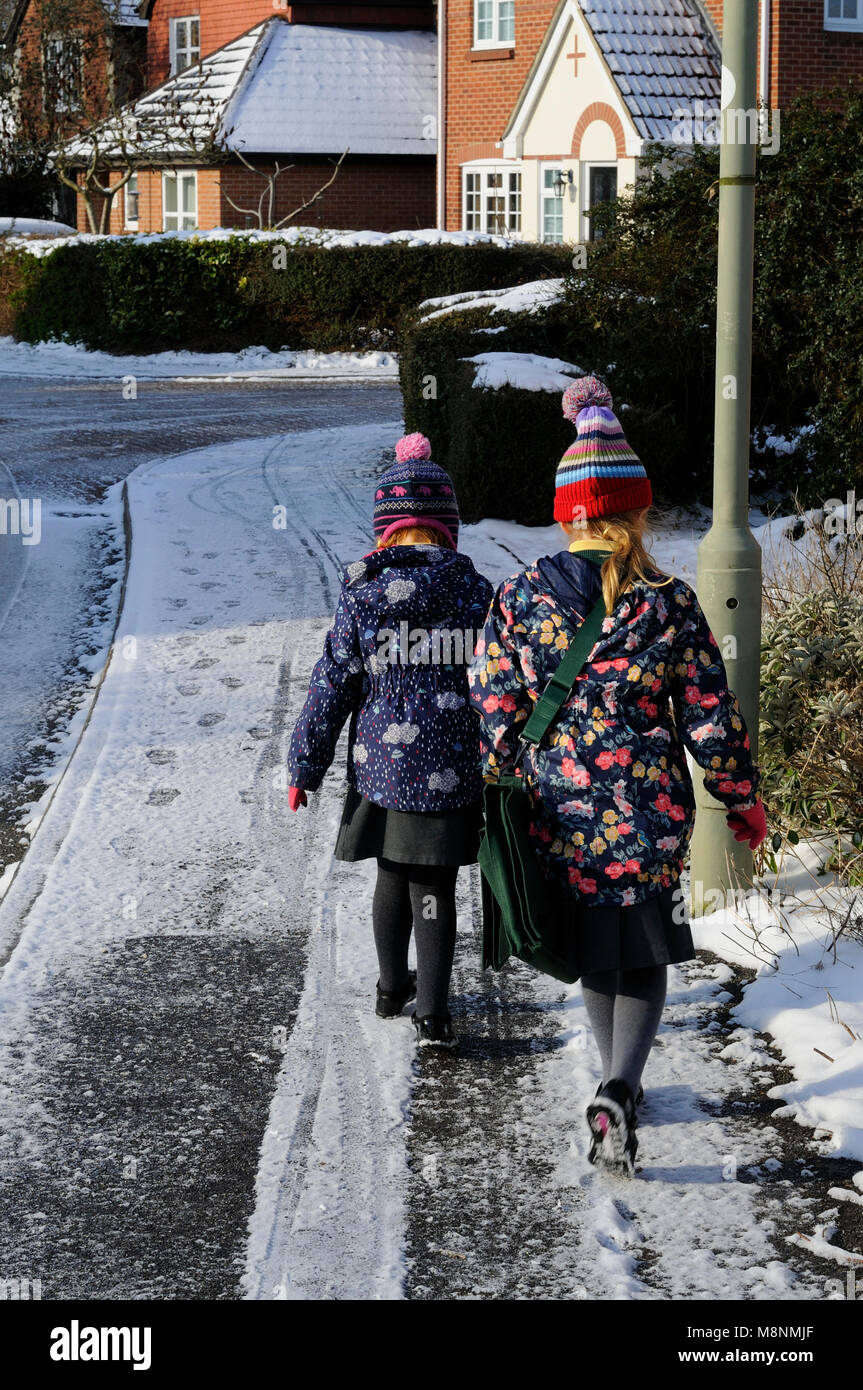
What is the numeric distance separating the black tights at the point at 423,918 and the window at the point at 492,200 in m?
24.0

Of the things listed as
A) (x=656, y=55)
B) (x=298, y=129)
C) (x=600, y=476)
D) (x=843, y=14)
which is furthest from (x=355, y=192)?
→ (x=600, y=476)

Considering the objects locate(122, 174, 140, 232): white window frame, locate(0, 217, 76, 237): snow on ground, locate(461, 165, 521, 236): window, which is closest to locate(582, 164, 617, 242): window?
locate(461, 165, 521, 236): window

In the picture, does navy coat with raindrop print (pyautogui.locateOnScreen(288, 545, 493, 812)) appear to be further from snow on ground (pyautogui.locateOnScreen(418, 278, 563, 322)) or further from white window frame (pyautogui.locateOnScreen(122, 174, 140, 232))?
white window frame (pyautogui.locateOnScreen(122, 174, 140, 232))

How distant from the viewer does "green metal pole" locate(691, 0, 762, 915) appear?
187 inches

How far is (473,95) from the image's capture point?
2759 centimetres

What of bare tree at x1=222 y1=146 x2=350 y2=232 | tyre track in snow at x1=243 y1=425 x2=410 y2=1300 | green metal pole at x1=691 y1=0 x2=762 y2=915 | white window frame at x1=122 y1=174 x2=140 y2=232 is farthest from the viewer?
white window frame at x1=122 y1=174 x2=140 y2=232

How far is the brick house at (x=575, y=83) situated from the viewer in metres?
22.5

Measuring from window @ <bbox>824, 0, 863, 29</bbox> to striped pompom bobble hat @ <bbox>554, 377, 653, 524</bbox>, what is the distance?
21.6 metres

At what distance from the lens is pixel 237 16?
104 ft

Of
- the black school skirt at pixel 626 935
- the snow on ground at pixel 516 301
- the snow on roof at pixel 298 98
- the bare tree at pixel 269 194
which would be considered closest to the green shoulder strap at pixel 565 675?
the black school skirt at pixel 626 935
